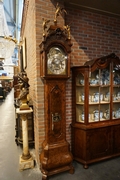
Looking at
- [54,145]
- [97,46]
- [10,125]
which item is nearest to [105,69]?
[97,46]

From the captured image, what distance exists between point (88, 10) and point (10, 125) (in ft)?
12.7

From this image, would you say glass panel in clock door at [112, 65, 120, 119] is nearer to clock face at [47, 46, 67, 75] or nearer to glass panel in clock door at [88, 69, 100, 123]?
glass panel in clock door at [88, 69, 100, 123]

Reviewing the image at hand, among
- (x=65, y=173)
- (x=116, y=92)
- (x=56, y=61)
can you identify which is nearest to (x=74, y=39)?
(x=56, y=61)

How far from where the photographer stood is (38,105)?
6.41 ft

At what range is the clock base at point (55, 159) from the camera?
180 centimetres

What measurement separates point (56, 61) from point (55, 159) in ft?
4.65

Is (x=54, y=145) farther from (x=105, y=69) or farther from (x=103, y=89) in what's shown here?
(x=105, y=69)

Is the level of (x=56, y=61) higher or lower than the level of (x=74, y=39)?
lower

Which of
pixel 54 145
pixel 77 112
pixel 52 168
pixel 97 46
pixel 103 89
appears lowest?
pixel 52 168

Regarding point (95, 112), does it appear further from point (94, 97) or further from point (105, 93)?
point (105, 93)

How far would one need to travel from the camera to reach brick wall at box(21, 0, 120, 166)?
192 cm

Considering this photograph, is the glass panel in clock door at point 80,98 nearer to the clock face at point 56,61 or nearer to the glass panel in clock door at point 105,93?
the glass panel in clock door at point 105,93

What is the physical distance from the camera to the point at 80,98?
2277 millimetres

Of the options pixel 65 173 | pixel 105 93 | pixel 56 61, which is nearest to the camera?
pixel 56 61
